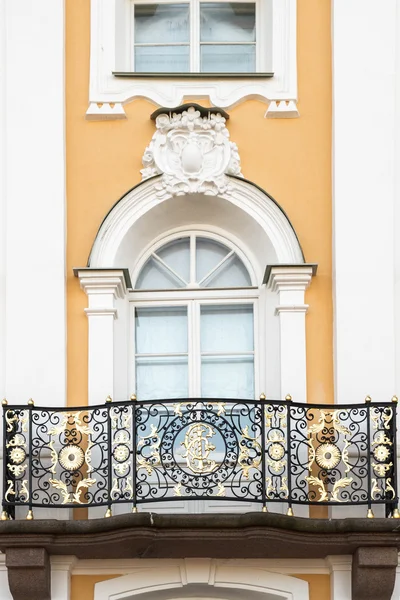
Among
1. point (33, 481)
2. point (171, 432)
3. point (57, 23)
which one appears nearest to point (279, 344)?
point (171, 432)

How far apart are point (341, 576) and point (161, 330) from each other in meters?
2.75

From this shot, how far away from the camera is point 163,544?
48.9 feet

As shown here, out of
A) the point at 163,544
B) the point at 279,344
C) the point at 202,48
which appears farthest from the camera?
the point at 202,48

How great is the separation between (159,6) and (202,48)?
22.3 inches

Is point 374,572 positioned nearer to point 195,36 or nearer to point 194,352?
point 194,352

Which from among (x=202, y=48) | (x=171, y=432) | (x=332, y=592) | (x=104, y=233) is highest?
(x=202, y=48)

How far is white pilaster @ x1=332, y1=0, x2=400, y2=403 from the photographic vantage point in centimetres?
1556

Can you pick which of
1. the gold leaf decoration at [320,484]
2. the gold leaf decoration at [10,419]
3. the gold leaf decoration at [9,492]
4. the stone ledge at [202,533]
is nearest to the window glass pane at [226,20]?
the gold leaf decoration at [10,419]

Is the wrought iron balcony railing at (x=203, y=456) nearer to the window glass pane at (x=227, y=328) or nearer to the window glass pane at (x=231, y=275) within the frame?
the window glass pane at (x=227, y=328)

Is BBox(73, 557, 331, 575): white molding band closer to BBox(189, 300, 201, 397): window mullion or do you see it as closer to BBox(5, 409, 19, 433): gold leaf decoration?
BBox(5, 409, 19, 433): gold leaf decoration

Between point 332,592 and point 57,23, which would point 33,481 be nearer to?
point 332,592

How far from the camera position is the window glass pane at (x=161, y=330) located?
16.4m

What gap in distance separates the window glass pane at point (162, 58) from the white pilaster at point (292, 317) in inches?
89.5

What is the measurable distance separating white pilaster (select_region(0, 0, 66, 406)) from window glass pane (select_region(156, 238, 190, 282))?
42.9 inches
